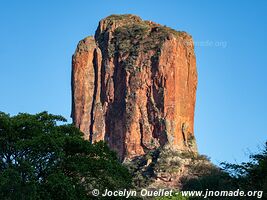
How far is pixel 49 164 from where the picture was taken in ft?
84.9

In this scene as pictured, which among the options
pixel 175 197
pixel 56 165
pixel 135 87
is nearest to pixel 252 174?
pixel 56 165

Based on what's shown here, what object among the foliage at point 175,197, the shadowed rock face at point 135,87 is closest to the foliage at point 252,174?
the foliage at point 175,197

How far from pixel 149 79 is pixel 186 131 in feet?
26.3

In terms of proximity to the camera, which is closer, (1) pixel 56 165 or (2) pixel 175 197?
(1) pixel 56 165

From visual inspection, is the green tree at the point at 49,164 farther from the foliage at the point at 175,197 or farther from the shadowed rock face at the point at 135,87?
the shadowed rock face at the point at 135,87

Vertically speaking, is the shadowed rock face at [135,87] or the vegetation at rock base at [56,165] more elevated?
the shadowed rock face at [135,87]

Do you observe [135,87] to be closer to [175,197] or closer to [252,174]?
[175,197]

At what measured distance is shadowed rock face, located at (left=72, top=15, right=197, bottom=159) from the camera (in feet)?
265

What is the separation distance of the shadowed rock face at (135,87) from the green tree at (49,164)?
166 ft

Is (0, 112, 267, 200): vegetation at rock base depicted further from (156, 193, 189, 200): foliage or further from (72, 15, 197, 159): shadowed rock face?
(72, 15, 197, 159): shadowed rock face

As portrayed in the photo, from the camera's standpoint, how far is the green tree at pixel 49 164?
24.2m

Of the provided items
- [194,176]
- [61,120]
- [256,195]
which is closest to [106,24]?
[194,176]

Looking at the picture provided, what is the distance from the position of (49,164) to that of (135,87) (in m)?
56.9

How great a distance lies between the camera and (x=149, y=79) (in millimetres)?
82812
